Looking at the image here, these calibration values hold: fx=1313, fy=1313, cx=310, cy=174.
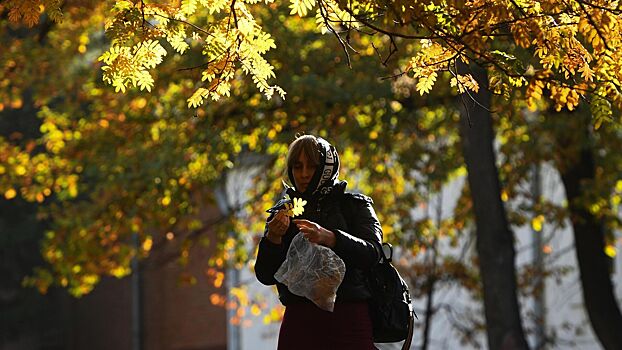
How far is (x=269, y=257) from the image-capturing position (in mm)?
5715

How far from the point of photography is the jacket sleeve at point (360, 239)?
5.48 m

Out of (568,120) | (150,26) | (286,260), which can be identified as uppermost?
(568,120)

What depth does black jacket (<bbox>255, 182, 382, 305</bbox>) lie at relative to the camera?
18.4ft

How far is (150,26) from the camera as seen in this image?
591 centimetres

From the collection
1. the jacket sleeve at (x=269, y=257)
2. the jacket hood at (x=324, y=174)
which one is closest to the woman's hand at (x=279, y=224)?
the jacket sleeve at (x=269, y=257)

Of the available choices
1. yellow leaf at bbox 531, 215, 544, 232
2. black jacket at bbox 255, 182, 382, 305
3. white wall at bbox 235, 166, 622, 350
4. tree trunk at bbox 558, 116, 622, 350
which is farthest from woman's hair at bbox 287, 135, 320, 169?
white wall at bbox 235, 166, 622, 350

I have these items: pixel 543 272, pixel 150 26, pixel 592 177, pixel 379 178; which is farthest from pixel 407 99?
pixel 150 26

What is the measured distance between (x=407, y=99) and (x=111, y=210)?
360 centimetres

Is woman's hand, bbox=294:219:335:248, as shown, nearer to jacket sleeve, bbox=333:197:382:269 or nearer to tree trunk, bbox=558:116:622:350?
jacket sleeve, bbox=333:197:382:269

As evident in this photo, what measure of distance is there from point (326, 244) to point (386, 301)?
46cm

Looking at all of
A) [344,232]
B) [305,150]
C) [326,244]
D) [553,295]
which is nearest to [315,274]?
[326,244]

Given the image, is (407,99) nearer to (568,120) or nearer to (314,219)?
(568,120)

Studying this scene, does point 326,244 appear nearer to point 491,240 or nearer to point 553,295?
point 491,240

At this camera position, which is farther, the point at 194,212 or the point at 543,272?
the point at 543,272
